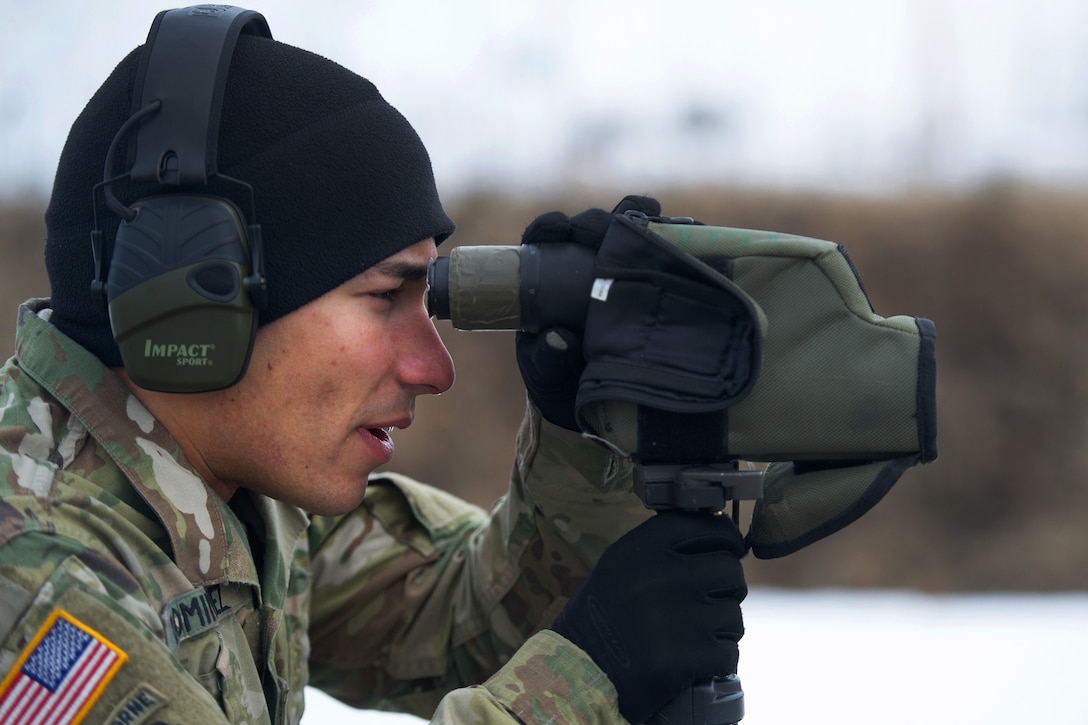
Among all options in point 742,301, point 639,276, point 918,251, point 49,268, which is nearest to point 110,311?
point 49,268

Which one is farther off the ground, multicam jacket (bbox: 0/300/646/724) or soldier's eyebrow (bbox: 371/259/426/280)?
soldier's eyebrow (bbox: 371/259/426/280)

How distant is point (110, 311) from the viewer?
1221mm

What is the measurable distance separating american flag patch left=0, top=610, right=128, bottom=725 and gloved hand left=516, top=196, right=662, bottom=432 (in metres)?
0.57

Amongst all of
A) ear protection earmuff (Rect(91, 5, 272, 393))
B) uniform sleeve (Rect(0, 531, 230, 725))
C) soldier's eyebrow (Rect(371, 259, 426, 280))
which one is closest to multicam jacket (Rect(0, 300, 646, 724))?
uniform sleeve (Rect(0, 531, 230, 725))

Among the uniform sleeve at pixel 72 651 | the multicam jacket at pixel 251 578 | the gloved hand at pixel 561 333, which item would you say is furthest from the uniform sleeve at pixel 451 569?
the uniform sleeve at pixel 72 651

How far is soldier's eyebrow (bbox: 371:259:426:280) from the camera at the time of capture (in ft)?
4.51

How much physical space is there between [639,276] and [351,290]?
0.37 metres

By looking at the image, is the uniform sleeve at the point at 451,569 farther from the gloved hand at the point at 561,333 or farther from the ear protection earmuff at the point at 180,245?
the ear protection earmuff at the point at 180,245

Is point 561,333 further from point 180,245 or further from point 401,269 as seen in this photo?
point 180,245

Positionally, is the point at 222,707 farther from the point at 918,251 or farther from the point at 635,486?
the point at 918,251

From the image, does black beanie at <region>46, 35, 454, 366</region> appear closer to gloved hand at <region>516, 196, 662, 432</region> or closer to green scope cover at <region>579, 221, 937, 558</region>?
gloved hand at <region>516, 196, 662, 432</region>

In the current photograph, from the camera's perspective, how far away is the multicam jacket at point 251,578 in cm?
105

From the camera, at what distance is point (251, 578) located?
1.36m

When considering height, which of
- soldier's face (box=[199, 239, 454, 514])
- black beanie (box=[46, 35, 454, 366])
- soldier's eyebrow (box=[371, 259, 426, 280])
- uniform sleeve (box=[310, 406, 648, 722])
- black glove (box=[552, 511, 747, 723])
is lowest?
uniform sleeve (box=[310, 406, 648, 722])
